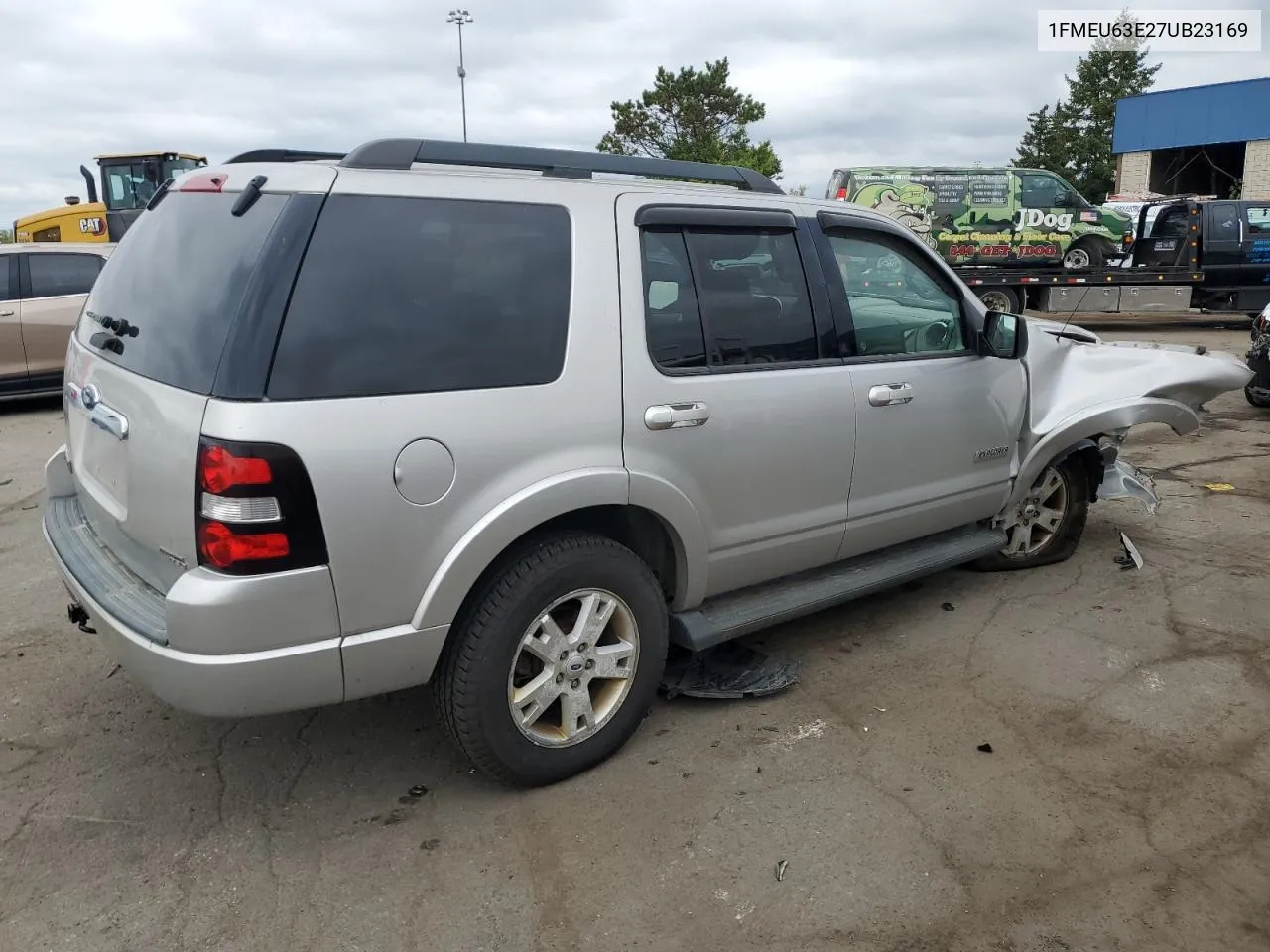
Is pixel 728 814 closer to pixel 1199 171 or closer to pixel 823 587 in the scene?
pixel 823 587

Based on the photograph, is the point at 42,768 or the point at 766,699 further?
the point at 766,699

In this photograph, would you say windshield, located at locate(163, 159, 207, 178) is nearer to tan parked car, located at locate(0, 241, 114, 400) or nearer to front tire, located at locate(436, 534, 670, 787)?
tan parked car, located at locate(0, 241, 114, 400)

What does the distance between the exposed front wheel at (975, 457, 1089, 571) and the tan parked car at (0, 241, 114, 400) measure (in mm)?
8684

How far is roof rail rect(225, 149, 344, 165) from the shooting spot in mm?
3026

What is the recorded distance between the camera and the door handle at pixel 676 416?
3.10 m

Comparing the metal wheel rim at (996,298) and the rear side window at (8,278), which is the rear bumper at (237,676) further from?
the metal wheel rim at (996,298)

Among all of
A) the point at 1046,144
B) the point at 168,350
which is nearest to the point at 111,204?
the point at 168,350

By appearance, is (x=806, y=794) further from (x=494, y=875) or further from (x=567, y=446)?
(x=567, y=446)

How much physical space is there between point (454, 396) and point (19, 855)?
1808 mm

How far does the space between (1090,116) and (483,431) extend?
59809 mm

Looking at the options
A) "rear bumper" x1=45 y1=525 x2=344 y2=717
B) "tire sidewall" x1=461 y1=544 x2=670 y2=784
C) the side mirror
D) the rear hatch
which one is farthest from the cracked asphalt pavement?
the side mirror

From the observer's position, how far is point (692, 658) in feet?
12.7

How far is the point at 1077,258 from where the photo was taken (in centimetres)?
1827

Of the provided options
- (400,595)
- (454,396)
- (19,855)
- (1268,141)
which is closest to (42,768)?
(19,855)
